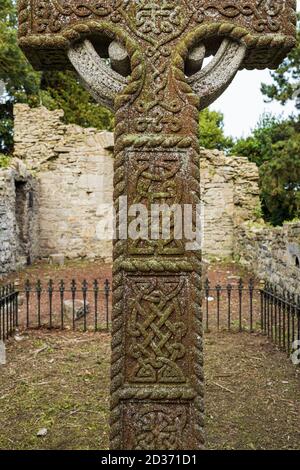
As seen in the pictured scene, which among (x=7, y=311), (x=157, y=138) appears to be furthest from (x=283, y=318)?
(x=157, y=138)

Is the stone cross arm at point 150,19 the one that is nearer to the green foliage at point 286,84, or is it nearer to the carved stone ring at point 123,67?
the carved stone ring at point 123,67

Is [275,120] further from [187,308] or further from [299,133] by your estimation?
[187,308]

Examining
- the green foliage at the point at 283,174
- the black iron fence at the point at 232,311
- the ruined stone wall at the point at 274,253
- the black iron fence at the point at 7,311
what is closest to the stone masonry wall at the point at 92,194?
the ruined stone wall at the point at 274,253

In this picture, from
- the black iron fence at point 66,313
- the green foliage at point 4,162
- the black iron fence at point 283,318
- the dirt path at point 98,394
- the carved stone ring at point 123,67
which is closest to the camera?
the carved stone ring at point 123,67

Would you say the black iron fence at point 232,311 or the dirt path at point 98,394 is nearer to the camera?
the dirt path at point 98,394

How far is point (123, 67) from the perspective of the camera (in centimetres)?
261

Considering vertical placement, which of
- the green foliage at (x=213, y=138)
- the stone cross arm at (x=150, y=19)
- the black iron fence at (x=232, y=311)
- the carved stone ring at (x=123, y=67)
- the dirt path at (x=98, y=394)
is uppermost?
the green foliage at (x=213, y=138)

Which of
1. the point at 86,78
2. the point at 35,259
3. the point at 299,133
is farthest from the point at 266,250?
the point at 299,133

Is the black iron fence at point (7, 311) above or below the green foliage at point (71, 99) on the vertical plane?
below

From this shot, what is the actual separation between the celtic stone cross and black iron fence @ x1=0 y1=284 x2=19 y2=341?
4.03m

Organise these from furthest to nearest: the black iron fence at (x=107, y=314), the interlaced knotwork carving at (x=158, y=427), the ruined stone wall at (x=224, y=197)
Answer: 1. the ruined stone wall at (x=224, y=197)
2. the black iron fence at (x=107, y=314)
3. the interlaced knotwork carving at (x=158, y=427)

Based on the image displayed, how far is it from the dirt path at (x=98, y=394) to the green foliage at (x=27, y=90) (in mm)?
13522

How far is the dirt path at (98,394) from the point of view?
339cm
